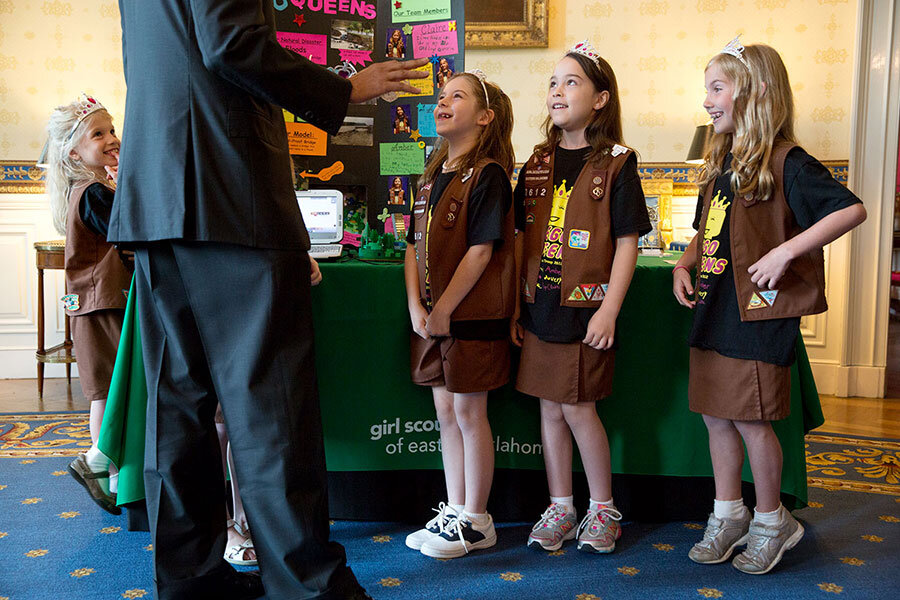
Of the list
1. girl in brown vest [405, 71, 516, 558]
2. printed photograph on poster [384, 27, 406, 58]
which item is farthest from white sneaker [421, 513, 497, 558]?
printed photograph on poster [384, 27, 406, 58]

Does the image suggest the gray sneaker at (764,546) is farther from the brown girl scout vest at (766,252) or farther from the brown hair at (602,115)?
the brown hair at (602,115)

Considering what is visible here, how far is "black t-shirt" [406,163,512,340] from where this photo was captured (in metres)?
1.87

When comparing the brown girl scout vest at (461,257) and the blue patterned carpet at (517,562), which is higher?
the brown girl scout vest at (461,257)

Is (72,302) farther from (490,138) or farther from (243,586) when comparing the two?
(490,138)

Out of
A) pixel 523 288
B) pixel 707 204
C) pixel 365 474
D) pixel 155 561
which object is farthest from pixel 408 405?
pixel 707 204

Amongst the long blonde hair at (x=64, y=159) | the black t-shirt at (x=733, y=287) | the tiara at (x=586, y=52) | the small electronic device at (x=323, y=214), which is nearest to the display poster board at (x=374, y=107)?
the small electronic device at (x=323, y=214)

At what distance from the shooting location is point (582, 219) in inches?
74.7

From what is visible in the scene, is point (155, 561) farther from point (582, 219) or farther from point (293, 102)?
point (582, 219)

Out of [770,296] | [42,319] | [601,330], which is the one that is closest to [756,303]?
[770,296]

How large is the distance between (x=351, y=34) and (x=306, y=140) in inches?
14.4

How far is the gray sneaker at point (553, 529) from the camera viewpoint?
1955 millimetres

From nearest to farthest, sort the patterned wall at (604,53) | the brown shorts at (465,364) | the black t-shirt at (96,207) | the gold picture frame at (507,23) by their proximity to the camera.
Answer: the brown shorts at (465,364), the black t-shirt at (96,207), the patterned wall at (604,53), the gold picture frame at (507,23)

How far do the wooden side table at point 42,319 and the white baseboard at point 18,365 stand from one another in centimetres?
24

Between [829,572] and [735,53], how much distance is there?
50.9 inches
